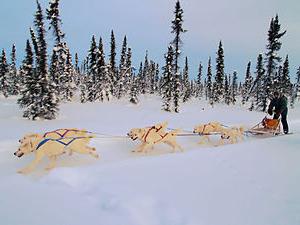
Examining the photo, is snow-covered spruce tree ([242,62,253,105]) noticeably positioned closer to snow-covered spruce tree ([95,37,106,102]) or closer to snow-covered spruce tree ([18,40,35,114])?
snow-covered spruce tree ([95,37,106,102])

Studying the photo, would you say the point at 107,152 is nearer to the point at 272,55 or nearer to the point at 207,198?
the point at 207,198

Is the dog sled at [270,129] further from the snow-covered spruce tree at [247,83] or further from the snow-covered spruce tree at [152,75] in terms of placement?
the snow-covered spruce tree at [152,75]

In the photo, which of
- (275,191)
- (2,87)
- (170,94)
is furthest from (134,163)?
(2,87)

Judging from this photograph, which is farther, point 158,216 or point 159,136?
point 159,136

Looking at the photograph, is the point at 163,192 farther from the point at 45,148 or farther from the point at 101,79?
the point at 101,79

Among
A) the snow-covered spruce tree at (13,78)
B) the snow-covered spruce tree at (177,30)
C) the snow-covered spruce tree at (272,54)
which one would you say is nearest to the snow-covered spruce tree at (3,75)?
the snow-covered spruce tree at (13,78)

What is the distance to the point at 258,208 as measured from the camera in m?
4.24

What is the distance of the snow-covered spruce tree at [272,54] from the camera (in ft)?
114

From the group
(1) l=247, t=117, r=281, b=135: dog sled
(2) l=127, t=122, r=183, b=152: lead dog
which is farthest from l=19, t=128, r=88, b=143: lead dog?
(1) l=247, t=117, r=281, b=135: dog sled

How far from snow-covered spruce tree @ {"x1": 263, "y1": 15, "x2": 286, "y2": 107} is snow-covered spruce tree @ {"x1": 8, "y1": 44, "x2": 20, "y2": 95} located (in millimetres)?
43992

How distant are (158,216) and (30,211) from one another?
6.66ft

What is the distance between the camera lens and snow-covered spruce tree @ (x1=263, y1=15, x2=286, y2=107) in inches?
1363

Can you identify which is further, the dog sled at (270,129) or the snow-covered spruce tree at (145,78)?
the snow-covered spruce tree at (145,78)

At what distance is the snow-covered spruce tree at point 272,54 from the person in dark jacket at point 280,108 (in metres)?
24.1
